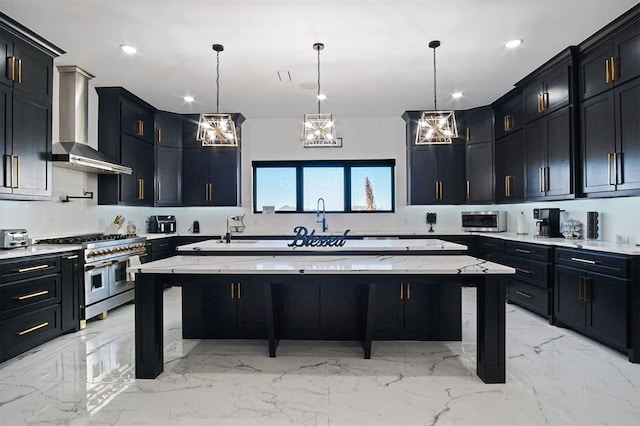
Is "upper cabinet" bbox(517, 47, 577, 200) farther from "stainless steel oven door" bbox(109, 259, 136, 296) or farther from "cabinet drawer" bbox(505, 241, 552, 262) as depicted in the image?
"stainless steel oven door" bbox(109, 259, 136, 296)

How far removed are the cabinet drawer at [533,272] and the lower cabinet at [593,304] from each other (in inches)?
4.8

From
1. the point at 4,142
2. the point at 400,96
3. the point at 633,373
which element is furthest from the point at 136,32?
the point at 633,373

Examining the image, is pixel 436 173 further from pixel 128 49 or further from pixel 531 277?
pixel 128 49

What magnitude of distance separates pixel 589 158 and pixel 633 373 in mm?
1950

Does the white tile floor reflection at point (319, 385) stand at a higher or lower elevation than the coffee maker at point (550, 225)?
lower

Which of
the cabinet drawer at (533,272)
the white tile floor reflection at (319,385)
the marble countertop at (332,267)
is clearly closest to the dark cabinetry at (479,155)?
the cabinet drawer at (533,272)

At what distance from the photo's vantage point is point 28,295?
3016mm

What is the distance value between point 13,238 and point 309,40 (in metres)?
3.28

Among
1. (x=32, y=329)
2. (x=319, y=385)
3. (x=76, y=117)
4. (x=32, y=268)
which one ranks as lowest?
(x=319, y=385)

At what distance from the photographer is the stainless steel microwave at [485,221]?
17.7ft

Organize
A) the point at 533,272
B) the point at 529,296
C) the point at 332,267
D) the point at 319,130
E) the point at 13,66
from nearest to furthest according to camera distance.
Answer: the point at 332,267
the point at 13,66
the point at 319,130
the point at 533,272
the point at 529,296

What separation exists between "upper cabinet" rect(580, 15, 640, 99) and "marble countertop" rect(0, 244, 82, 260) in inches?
207

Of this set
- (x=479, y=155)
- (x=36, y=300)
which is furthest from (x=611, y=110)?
(x=36, y=300)

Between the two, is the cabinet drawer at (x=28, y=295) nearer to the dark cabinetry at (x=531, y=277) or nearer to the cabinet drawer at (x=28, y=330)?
the cabinet drawer at (x=28, y=330)
